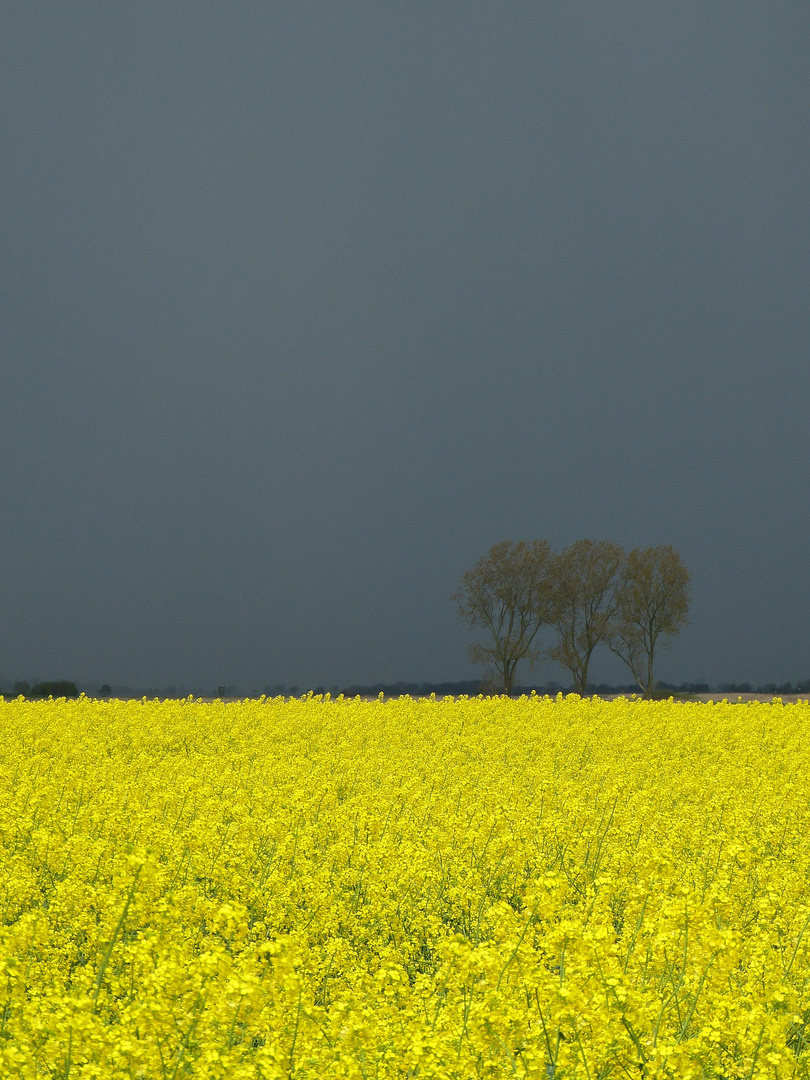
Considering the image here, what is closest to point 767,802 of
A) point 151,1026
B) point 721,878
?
point 721,878

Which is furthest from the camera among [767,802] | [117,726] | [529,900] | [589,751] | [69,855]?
[117,726]

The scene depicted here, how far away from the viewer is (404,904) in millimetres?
9453

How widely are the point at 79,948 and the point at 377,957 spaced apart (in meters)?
2.96

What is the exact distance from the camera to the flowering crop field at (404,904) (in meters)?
Answer: 4.85

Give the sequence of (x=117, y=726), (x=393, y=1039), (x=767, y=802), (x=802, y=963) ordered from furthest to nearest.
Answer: (x=117, y=726)
(x=767, y=802)
(x=802, y=963)
(x=393, y=1039)

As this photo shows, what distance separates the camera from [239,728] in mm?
23844

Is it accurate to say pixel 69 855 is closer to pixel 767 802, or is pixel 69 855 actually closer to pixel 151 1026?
pixel 151 1026

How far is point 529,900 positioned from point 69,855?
5782 millimetres

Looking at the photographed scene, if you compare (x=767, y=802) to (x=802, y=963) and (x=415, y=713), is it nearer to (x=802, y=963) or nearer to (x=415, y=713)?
(x=802, y=963)

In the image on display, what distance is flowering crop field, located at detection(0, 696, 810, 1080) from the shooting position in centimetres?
485

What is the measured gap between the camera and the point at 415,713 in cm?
2694

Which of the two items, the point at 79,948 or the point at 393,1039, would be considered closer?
the point at 393,1039

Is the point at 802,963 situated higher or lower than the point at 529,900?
lower

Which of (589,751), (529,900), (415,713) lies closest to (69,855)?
(529,900)
